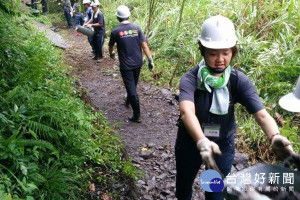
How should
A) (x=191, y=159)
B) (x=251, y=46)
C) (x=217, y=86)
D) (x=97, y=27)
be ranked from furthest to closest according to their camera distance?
1. (x=97, y=27)
2. (x=251, y=46)
3. (x=191, y=159)
4. (x=217, y=86)

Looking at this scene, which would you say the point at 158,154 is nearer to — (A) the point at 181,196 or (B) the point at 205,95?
(A) the point at 181,196

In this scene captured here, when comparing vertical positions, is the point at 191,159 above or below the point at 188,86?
below

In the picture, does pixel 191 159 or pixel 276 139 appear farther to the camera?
pixel 191 159

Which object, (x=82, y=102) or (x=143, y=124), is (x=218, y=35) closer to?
(x=82, y=102)

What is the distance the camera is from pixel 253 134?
4504 mm

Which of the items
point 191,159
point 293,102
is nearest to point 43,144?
point 191,159

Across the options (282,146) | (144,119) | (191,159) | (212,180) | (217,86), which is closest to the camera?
(212,180)

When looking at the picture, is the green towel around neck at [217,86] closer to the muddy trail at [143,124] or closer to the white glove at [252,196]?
the white glove at [252,196]

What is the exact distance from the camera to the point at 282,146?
200cm

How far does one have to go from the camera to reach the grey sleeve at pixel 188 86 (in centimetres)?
211

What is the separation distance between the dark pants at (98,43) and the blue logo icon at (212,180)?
6.88m

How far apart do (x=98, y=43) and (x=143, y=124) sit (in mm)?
3997

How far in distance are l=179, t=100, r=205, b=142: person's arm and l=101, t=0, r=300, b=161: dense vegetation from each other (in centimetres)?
265

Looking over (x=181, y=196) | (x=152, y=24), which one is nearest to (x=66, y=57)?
(x=152, y=24)
